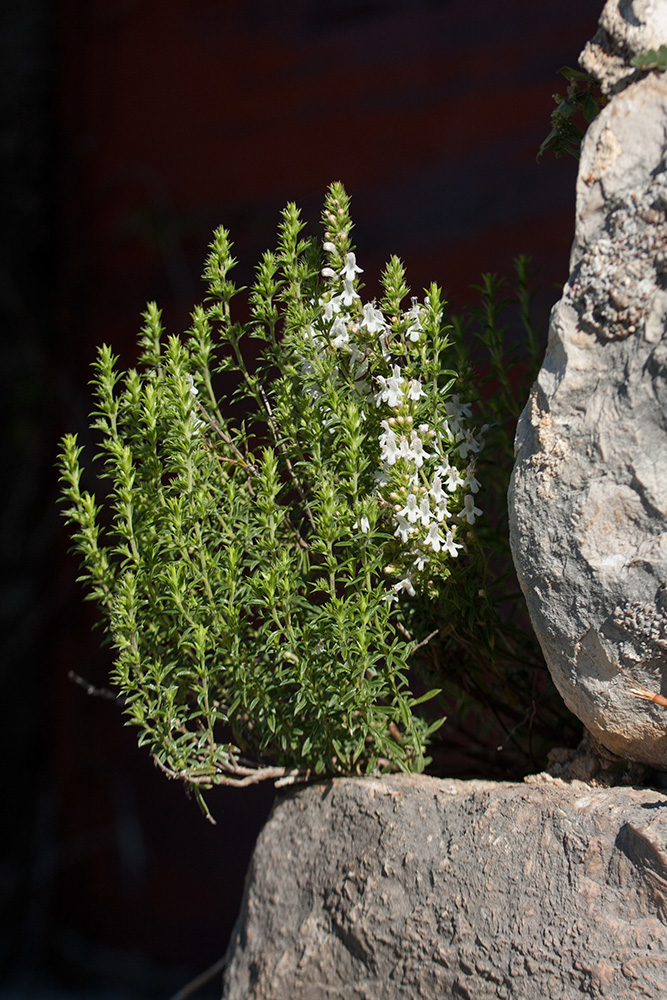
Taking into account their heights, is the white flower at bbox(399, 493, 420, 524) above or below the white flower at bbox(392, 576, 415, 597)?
above

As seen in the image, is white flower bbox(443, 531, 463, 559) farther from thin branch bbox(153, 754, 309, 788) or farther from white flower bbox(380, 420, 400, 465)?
thin branch bbox(153, 754, 309, 788)

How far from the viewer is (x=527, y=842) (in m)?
1.15

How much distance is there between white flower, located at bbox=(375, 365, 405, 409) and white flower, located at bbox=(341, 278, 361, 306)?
0.13m

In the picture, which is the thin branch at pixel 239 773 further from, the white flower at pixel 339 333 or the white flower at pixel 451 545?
the white flower at pixel 339 333

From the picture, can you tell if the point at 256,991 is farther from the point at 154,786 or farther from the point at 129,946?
the point at 129,946

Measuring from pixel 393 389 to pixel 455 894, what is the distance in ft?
2.27

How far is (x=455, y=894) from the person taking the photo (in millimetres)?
1179

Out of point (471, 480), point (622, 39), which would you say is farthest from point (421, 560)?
point (622, 39)

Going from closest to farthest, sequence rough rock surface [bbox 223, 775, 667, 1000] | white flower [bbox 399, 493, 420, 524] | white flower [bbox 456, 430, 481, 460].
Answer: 1. rough rock surface [bbox 223, 775, 667, 1000]
2. white flower [bbox 399, 493, 420, 524]
3. white flower [bbox 456, 430, 481, 460]

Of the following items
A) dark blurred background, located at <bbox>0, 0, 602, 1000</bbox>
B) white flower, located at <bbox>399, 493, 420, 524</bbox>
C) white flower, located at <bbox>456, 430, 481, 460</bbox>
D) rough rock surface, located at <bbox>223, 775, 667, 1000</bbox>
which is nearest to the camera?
rough rock surface, located at <bbox>223, 775, 667, 1000</bbox>

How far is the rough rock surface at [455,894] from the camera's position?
107 cm

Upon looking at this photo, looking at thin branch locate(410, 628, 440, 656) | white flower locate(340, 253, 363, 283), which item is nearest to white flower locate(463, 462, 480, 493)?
thin branch locate(410, 628, 440, 656)

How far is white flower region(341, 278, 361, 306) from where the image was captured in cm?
136

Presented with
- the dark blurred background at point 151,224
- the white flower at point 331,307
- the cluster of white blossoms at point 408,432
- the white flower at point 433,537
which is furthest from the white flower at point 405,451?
the dark blurred background at point 151,224
